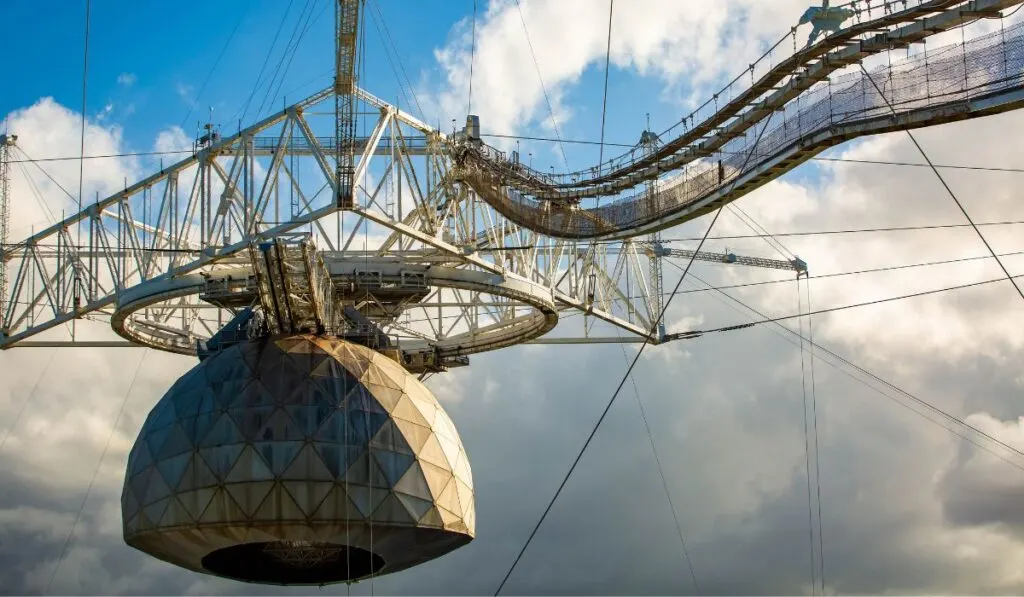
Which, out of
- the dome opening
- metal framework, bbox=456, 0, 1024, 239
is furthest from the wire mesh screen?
the dome opening

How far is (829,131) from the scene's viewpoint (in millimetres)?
39312

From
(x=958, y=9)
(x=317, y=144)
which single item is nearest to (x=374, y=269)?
(x=317, y=144)

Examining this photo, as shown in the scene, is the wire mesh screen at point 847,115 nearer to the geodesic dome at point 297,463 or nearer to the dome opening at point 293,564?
the geodesic dome at point 297,463

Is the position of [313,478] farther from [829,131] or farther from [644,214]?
[829,131]

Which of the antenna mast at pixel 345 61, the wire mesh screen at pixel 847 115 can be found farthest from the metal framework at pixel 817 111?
the antenna mast at pixel 345 61

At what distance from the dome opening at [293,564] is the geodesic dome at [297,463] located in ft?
2.28

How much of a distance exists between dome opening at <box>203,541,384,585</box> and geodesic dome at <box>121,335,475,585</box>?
69 cm

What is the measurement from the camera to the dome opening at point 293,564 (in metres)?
56.3

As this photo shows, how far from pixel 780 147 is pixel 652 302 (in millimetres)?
27348

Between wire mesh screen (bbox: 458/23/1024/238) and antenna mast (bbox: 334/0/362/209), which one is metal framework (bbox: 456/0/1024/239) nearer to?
wire mesh screen (bbox: 458/23/1024/238)

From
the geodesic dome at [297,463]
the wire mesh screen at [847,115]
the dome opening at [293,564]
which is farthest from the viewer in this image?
the dome opening at [293,564]

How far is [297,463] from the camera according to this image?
51.2 m

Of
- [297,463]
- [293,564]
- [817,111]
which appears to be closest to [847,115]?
[817,111]

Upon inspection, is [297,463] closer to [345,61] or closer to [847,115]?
[345,61]
